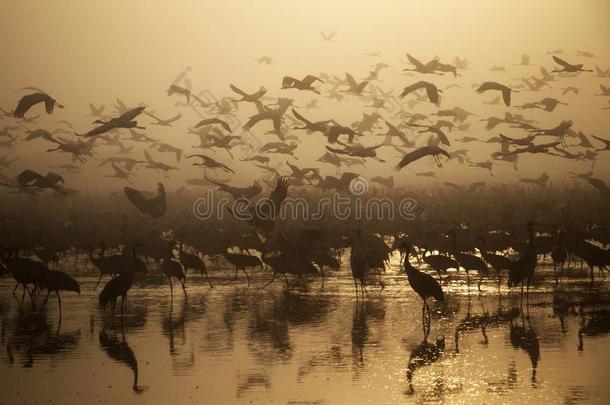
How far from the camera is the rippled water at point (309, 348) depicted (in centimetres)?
815

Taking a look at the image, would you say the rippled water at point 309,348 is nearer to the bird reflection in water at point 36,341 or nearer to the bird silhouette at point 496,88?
the bird reflection in water at point 36,341

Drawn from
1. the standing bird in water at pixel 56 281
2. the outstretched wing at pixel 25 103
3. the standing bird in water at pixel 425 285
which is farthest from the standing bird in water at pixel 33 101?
the standing bird in water at pixel 425 285

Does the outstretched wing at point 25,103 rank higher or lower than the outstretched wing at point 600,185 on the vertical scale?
higher

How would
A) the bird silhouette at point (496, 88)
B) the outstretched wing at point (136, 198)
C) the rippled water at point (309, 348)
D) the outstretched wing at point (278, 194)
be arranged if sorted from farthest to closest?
the bird silhouette at point (496, 88) → the outstretched wing at point (136, 198) → the outstretched wing at point (278, 194) → the rippled water at point (309, 348)

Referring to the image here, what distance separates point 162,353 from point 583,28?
20404 mm

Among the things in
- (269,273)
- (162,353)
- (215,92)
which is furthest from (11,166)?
(162,353)

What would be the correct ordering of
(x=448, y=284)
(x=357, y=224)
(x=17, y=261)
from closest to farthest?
(x=17, y=261), (x=448, y=284), (x=357, y=224)

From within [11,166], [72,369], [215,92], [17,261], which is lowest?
[72,369]

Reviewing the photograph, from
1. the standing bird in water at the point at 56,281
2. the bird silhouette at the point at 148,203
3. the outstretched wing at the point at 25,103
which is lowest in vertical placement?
the standing bird in water at the point at 56,281

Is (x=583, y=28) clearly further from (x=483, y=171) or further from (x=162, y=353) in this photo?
(x=162, y=353)

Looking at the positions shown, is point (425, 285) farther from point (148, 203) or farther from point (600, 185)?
point (600, 185)

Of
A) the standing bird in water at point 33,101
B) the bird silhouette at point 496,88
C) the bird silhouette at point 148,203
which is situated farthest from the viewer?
the bird silhouette at point 496,88

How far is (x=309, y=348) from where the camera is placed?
980 centimetres

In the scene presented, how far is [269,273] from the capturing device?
16.1 metres
